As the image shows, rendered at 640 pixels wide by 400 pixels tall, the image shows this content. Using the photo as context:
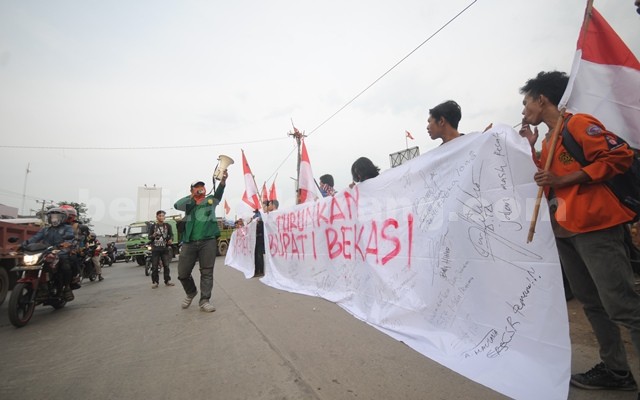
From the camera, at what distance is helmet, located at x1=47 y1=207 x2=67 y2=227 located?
5086 millimetres

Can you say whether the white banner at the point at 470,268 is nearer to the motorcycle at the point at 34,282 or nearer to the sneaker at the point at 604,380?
the sneaker at the point at 604,380

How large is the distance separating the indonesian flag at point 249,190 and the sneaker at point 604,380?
25.2 ft

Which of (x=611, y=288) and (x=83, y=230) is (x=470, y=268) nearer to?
(x=611, y=288)

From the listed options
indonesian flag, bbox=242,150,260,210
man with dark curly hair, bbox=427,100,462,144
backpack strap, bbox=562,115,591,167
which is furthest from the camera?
indonesian flag, bbox=242,150,260,210

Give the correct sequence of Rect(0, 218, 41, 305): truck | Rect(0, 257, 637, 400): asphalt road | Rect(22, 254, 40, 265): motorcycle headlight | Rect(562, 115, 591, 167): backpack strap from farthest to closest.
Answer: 1. Rect(0, 218, 41, 305): truck
2. Rect(22, 254, 40, 265): motorcycle headlight
3. Rect(0, 257, 637, 400): asphalt road
4. Rect(562, 115, 591, 167): backpack strap

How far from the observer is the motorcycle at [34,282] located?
413 centimetres

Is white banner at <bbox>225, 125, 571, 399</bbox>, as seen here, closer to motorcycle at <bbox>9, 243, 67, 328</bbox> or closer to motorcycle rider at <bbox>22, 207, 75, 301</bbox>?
motorcycle at <bbox>9, 243, 67, 328</bbox>

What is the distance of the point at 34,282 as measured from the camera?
174 inches

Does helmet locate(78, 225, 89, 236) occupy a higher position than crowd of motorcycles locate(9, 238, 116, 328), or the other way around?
helmet locate(78, 225, 89, 236)

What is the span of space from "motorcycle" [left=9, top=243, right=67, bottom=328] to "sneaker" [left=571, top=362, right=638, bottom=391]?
19.7 ft

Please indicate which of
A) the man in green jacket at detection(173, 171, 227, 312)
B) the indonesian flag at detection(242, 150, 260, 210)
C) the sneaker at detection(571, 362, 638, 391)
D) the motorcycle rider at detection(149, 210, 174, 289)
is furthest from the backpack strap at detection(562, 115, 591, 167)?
the motorcycle rider at detection(149, 210, 174, 289)

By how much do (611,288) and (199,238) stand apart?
4456 millimetres

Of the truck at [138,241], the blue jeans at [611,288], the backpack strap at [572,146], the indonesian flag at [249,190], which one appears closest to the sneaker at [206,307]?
the blue jeans at [611,288]

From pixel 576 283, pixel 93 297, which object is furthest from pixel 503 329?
pixel 93 297
